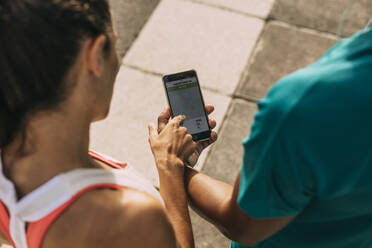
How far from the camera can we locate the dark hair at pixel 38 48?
952 mm

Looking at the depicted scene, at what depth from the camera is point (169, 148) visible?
172cm

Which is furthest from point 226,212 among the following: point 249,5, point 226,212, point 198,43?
point 249,5

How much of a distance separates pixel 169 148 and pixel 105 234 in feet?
2.18

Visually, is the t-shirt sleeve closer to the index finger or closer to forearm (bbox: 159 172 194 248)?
forearm (bbox: 159 172 194 248)

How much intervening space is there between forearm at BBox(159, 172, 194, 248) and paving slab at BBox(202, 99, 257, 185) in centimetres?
139

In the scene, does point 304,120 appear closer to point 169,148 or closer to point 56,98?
point 56,98

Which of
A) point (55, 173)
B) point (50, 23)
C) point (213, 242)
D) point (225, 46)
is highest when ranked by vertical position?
point (50, 23)

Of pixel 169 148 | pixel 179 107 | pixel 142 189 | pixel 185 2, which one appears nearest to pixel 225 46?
pixel 185 2

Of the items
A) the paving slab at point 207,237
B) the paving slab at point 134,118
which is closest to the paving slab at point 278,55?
the paving slab at point 134,118

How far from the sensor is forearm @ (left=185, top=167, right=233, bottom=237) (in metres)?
1.35

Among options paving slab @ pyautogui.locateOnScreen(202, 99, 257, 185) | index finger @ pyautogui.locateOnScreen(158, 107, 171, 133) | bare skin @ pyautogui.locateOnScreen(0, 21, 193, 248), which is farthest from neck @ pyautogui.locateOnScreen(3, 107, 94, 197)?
paving slab @ pyautogui.locateOnScreen(202, 99, 257, 185)

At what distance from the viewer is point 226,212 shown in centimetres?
132

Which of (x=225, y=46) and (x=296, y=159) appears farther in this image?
(x=225, y=46)

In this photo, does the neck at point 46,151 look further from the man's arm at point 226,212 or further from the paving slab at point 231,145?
the paving slab at point 231,145
